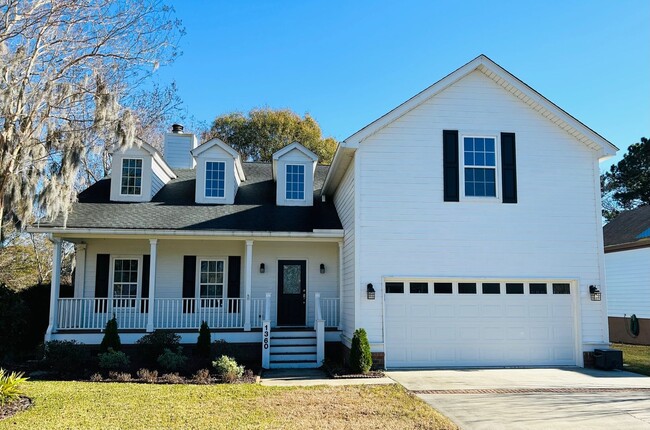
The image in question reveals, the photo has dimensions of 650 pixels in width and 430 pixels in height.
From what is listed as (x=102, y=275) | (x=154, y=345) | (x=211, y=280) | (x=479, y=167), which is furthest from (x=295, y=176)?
(x=154, y=345)

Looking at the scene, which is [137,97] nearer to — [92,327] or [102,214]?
[102,214]

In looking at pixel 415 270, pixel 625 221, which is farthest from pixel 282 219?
pixel 625 221

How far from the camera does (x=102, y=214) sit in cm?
1416

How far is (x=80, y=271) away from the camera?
14.7 metres

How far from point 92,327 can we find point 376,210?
855 centimetres

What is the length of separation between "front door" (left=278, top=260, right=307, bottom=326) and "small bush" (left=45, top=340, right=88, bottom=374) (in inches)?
214

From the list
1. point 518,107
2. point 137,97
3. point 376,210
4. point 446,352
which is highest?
point 137,97

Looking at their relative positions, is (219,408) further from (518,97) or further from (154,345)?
(518,97)

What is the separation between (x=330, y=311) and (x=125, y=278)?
6.18 metres

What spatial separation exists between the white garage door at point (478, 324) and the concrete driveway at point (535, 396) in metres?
0.53

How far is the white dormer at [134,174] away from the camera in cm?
1513

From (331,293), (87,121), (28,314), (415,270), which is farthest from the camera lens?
(331,293)

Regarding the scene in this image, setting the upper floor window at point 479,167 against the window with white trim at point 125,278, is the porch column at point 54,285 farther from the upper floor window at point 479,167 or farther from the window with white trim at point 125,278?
the upper floor window at point 479,167

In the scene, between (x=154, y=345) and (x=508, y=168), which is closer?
(x=154, y=345)
